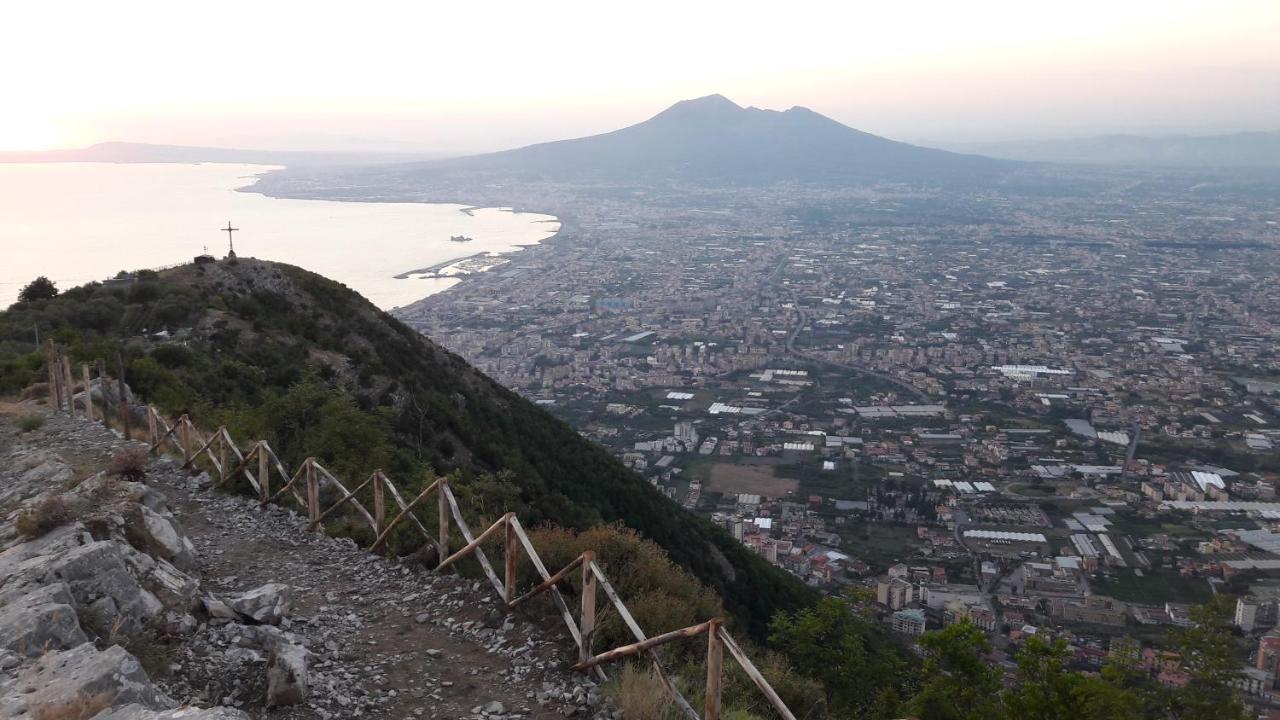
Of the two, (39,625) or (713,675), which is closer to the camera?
(713,675)

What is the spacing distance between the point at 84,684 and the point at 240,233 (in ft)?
287

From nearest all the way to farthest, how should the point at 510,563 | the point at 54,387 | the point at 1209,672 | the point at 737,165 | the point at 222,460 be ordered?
the point at 510,563 < the point at 1209,672 < the point at 222,460 < the point at 54,387 < the point at 737,165

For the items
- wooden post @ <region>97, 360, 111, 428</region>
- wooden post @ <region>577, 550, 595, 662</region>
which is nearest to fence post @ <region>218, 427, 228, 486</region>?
wooden post @ <region>97, 360, 111, 428</region>

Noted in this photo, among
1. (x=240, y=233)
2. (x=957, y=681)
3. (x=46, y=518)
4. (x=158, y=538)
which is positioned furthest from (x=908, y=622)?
(x=240, y=233)

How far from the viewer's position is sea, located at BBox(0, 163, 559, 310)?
5534cm

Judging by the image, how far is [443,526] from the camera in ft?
19.5

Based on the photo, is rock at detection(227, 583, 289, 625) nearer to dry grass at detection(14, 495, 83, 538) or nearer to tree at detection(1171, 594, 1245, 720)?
dry grass at detection(14, 495, 83, 538)

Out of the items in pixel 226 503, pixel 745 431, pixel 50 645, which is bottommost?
pixel 745 431

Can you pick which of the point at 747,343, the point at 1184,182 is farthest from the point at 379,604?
the point at 1184,182

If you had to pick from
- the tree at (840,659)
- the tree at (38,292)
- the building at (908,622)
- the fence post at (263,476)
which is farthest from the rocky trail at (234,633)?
the tree at (38,292)

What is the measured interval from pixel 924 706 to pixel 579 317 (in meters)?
48.2

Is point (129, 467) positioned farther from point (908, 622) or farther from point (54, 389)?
point (908, 622)

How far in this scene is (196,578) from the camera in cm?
552

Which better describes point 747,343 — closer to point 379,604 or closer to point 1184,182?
point 379,604
